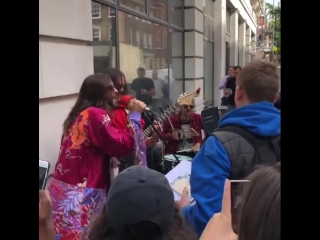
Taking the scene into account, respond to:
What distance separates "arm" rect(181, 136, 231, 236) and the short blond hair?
0.37 meters

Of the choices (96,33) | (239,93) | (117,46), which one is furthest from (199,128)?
(239,93)

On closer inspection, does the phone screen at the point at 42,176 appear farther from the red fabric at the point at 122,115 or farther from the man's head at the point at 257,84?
the red fabric at the point at 122,115

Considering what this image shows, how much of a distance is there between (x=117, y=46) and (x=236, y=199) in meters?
4.73

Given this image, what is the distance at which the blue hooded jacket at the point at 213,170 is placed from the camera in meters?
2.19

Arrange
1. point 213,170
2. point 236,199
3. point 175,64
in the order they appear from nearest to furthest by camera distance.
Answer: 1. point 236,199
2. point 213,170
3. point 175,64

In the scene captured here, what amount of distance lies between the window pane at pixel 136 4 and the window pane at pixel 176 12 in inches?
83.3

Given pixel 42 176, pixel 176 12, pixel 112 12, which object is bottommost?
pixel 42 176

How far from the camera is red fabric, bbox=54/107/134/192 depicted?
286 cm

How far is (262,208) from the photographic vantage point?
1.24m

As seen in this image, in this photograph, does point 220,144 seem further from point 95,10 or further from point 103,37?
point 103,37

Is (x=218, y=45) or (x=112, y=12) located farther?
(x=218, y=45)

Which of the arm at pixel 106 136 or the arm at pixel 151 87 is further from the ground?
the arm at pixel 151 87

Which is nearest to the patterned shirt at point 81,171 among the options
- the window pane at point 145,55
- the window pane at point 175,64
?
the window pane at point 145,55
